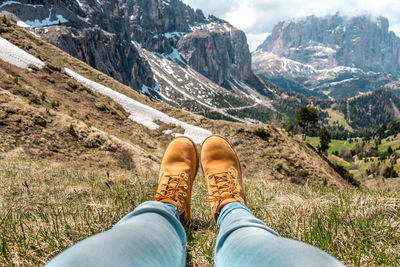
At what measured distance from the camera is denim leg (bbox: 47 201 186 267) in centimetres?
93

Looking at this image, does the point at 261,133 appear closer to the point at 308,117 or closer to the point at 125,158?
the point at 125,158

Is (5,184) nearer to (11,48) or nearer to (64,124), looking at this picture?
(64,124)

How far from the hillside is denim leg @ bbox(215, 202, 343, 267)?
0.30 metres

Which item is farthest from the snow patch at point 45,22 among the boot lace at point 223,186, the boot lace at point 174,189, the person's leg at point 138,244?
the person's leg at point 138,244

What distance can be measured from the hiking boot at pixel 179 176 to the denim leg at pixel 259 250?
909 mm

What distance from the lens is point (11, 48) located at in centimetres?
1407

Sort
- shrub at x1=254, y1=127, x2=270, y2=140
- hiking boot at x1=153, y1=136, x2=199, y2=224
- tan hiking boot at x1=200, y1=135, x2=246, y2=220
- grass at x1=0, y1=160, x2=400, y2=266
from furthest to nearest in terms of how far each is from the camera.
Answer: shrub at x1=254, y1=127, x2=270, y2=140
tan hiking boot at x1=200, y1=135, x2=246, y2=220
hiking boot at x1=153, y1=136, x2=199, y2=224
grass at x1=0, y1=160, x2=400, y2=266

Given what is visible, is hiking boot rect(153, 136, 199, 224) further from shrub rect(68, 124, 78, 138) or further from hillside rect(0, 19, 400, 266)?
shrub rect(68, 124, 78, 138)

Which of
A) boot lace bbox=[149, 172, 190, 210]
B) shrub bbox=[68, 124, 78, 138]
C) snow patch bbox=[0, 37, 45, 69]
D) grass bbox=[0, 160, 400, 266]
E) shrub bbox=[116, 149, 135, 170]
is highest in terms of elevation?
snow patch bbox=[0, 37, 45, 69]

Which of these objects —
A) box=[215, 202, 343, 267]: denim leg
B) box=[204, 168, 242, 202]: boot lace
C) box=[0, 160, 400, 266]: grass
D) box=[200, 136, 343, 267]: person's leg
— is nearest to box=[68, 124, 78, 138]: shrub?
box=[0, 160, 400, 266]: grass

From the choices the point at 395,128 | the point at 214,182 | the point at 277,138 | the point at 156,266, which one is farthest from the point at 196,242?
the point at 395,128

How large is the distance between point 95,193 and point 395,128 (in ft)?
704

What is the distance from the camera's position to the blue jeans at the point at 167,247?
0.95m

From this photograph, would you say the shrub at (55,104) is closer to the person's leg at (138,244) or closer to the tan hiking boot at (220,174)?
the tan hiking boot at (220,174)
